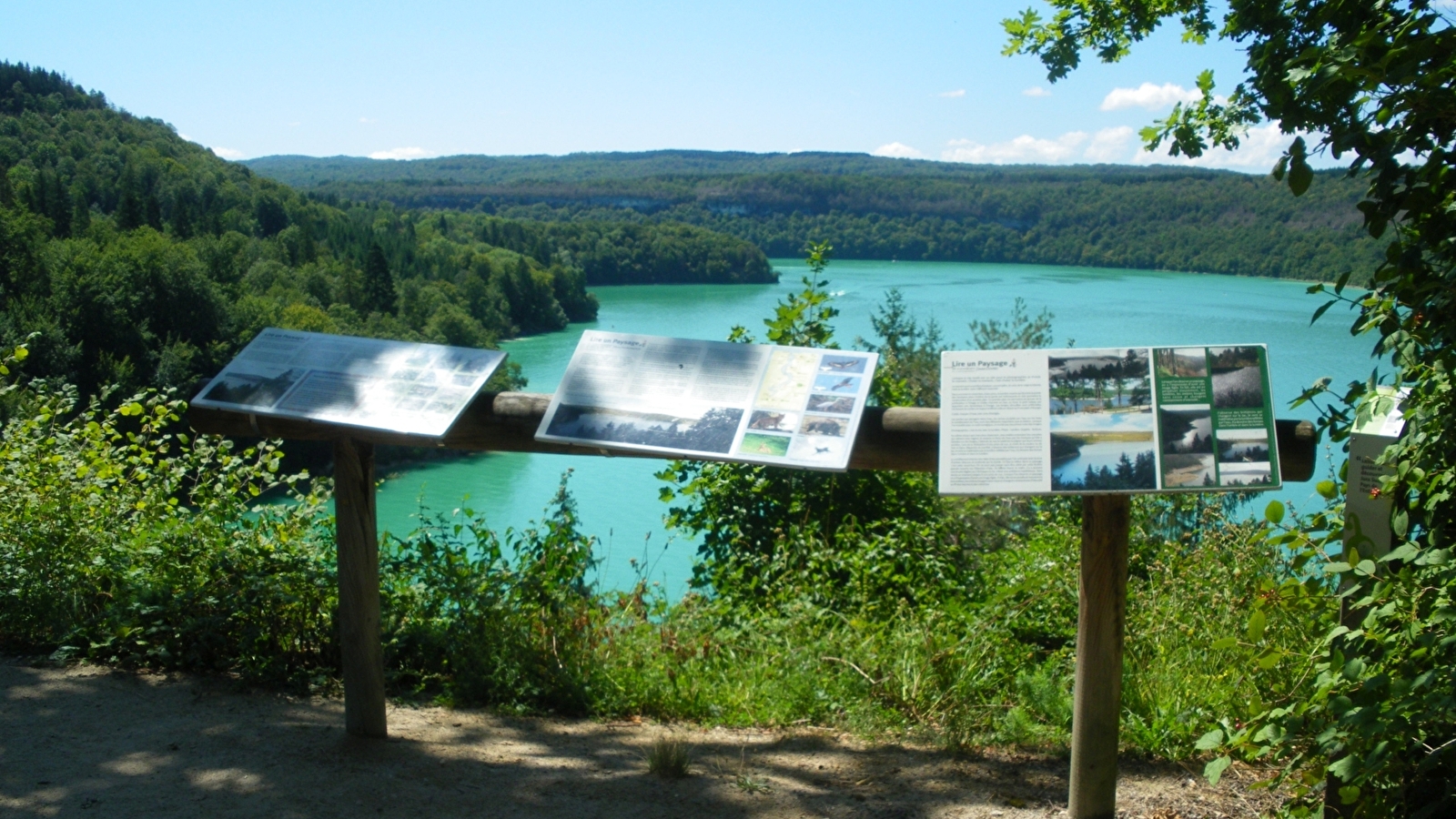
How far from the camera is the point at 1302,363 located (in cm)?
2030

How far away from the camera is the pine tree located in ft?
140

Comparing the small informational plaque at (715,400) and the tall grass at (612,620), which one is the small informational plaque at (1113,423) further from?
the tall grass at (612,620)

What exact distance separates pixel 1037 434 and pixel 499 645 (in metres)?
1.88

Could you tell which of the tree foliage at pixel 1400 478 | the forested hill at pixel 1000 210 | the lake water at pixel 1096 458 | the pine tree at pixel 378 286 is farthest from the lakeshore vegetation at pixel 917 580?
the pine tree at pixel 378 286

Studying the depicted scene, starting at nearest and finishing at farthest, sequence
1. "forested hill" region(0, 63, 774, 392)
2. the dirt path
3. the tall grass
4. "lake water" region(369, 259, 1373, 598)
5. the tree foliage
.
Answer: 1. the tree foliage
2. the dirt path
3. the tall grass
4. "lake water" region(369, 259, 1373, 598)
5. "forested hill" region(0, 63, 774, 392)

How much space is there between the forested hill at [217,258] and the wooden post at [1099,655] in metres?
23.3

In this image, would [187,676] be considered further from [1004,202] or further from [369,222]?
[369,222]

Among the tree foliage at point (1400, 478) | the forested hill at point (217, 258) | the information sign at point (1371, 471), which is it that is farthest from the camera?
the forested hill at point (217, 258)

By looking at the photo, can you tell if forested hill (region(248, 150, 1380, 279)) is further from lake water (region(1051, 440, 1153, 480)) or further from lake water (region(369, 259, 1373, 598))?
lake water (region(1051, 440, 1153, 480))

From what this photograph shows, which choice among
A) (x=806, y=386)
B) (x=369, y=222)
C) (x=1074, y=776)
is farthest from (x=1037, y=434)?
(x=369, y=222)

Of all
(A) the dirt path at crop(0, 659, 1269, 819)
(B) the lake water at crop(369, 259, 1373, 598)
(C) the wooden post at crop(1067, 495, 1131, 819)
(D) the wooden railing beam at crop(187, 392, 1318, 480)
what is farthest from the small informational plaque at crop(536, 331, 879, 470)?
(B) the lake water at crop(369, 259, 1373, 598)

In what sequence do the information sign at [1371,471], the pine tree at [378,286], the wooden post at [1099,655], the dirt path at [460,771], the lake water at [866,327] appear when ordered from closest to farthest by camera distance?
the information sign at [1371,471], the wooden post at [1099,655], the dirt path at [460,771], the lake water at [866,327], the pine tree at [378,286]

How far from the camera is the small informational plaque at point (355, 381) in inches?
101

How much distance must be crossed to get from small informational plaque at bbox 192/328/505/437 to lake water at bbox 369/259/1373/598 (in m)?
13.6
